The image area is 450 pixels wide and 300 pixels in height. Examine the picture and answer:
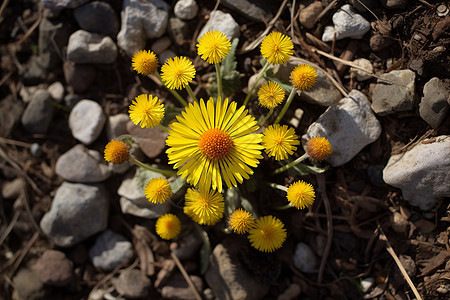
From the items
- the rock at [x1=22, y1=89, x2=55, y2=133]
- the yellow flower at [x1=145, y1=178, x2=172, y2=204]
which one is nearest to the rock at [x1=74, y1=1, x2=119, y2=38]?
the rock at [x1=22, y1=89, x2=55, y2=133]

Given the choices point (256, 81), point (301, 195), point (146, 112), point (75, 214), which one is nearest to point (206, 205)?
point (301, 195)

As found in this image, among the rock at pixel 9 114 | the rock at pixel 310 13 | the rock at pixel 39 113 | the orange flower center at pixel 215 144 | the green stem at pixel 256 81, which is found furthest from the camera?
the rock at pixel 9 114

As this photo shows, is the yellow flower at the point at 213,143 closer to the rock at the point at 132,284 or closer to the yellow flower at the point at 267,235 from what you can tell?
the yellow flower at the point at 267,235

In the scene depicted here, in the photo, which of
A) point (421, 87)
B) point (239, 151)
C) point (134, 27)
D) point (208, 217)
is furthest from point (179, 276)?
point (421, 87)

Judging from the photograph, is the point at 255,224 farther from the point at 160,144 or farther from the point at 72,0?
the point at 72,0

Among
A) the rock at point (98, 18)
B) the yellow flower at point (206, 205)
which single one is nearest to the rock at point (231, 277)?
the yellow flower at point (206, 205)

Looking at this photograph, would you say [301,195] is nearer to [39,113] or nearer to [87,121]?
[87,121]

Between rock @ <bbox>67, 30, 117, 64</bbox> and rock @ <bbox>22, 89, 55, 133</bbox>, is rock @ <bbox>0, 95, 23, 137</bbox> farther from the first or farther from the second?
rock @ <bbox>67, 30, 117, 64</bbox>

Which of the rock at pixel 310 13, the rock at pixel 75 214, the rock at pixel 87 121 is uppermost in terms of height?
the rock at pixel 310 13
